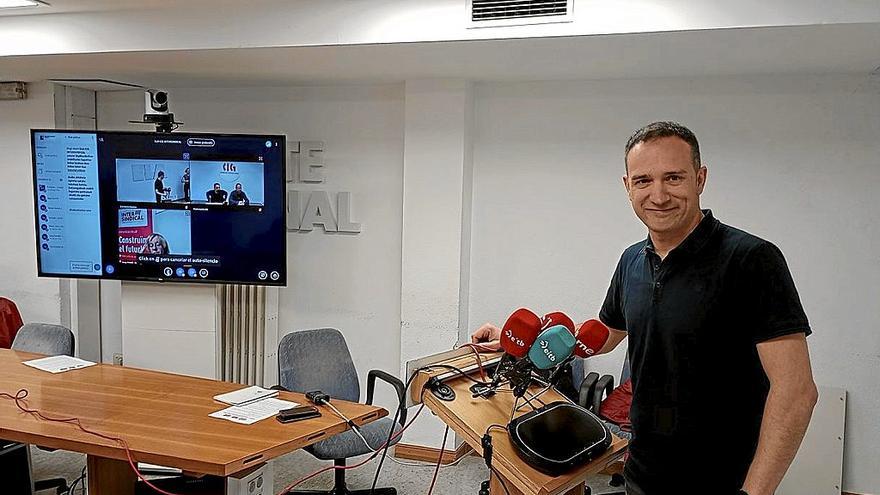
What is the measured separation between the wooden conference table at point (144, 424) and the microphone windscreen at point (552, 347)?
1.05 metres

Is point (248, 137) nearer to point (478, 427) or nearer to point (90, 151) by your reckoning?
point (90, 151)

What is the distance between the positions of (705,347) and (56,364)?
322 cm

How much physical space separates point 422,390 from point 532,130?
2.29m

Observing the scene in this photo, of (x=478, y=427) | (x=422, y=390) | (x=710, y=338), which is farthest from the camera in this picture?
(x=422, y=390)

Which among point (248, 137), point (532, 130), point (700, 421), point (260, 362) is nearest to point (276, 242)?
point (248, 137)

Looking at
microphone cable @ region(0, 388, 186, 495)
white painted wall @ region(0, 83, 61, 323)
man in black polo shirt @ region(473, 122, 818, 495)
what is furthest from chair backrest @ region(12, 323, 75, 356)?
man in black polo shirt @ region(473, 122, 818, 495)

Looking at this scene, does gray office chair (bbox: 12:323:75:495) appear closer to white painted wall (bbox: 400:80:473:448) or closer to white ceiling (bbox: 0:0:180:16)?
white ceiling (bbox: 0:0:180:16)

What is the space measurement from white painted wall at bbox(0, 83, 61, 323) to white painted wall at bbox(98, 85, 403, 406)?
105 cm

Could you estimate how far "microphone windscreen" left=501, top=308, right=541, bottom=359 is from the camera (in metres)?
2.13

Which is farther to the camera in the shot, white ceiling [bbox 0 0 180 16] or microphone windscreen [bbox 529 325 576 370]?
white ceiling [bbox 0 0 180 16]

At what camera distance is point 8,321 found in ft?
15.7

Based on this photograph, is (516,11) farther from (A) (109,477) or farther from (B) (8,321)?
(B) (8,321)

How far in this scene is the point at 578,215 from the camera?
4238 mm

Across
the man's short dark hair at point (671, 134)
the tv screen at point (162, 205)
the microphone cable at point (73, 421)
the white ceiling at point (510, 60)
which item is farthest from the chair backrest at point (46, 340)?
the man's short dark hair at point (671, 134)
